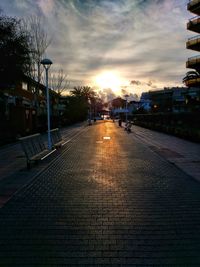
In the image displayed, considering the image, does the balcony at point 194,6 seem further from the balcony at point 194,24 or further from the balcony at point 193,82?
the balcony at point 193,82

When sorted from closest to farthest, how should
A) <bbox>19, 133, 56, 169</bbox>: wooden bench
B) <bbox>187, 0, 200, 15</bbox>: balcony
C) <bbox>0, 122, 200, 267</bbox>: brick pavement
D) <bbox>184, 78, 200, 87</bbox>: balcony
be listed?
<bbox>0, 122, 200, 267</bbox>: brick pavement
<bbox>19, 133, 56, 169</bbox>: wooden bench
<bbox>187, 0, 200, 15</bbox>: balcony
<bbox>184, 78, 200, 87</bbox>: balcony

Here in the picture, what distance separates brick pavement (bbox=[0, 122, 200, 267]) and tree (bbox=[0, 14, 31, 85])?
1228 centimetres

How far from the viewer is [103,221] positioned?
5.18 metres

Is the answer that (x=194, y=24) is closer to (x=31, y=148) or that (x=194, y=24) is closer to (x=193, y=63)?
(x=193, y=63)

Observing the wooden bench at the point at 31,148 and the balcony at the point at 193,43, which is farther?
the balcony at the point at 193,43

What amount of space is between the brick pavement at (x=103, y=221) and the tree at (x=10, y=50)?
12280 millimetres

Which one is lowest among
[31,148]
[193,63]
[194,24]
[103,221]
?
[103,221]

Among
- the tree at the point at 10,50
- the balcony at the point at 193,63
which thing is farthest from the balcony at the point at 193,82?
the tree at the point at 10,50

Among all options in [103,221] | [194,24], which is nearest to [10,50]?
[103,221]

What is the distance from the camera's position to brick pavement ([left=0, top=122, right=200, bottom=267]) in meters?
3.90

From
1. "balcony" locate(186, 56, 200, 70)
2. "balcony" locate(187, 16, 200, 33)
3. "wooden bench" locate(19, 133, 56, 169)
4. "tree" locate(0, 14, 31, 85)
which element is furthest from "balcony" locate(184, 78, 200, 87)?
"wooden bench" locate(19, 133, 56, 169)

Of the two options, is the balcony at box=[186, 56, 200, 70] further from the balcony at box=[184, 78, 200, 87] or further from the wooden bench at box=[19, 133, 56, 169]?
the wooden bench at box=[19, 133, 56, 169]

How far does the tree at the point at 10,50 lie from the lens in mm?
18983

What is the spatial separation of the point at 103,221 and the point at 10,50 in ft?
55.3
